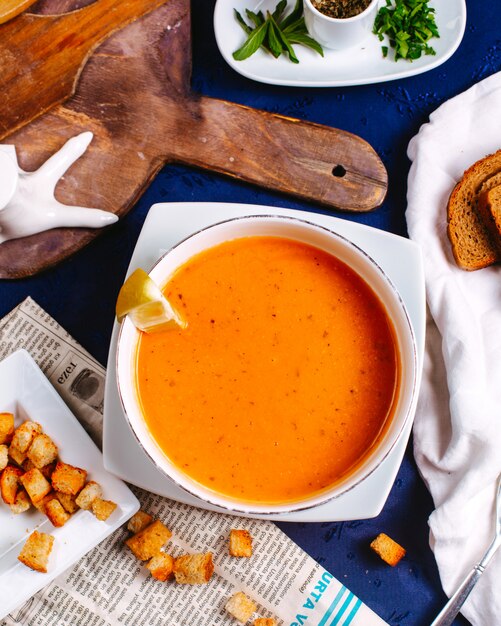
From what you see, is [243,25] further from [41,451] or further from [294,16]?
[41,451]

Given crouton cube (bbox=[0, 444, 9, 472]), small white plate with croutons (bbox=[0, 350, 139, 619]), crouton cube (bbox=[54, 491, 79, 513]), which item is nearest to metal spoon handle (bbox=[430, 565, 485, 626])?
small white plate with croutons (bbox=[0, 350, 139, 619])

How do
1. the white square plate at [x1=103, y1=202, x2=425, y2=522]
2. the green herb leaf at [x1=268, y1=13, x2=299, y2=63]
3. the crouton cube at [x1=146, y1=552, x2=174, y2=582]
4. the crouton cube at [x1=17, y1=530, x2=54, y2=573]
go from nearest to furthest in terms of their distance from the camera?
the white square plate at [x1=103, y1=202, x2=425, y2=522] → the crouton cube at [x1=17, y1=530, x2=54, y2=573] → the crouton cube at [x1=146, y1=552, x2=174, y2=582] → the green herb leaf at [x1=268, y1=13, x2=299, y2=63]

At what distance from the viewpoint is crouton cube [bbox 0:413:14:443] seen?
1956 mm

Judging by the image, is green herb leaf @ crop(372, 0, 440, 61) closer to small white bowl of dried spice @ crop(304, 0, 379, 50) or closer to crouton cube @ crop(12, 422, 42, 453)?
small white bowl of dried spice @ crop(304, 0, 379, 50)

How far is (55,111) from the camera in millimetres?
2094

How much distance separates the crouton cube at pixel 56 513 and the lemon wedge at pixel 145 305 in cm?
60

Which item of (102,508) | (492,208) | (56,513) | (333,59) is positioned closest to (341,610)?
(102,508)

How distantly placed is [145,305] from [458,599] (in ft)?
3.81

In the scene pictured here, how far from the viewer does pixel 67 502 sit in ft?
6.37

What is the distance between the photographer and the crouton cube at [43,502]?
1.97m

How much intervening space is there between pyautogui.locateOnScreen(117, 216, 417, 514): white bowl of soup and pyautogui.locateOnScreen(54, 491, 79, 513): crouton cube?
1.25 feet

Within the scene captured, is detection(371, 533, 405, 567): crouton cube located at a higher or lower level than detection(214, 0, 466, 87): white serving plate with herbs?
lower

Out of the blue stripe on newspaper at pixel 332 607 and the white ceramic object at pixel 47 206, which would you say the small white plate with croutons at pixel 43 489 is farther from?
the blue stripe on newspaper at pixel 332 607

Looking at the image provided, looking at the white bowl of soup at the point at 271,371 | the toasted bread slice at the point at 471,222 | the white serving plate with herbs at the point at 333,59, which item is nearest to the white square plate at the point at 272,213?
the white bowl of soup at the point at 271,371
